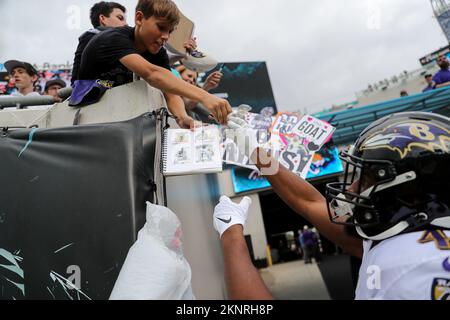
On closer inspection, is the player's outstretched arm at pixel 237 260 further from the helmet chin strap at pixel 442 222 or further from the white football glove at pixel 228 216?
the helmet chin strap at pixel 442 222

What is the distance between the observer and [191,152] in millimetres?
1421

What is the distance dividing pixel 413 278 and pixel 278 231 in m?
22.4

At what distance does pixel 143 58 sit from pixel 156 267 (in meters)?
1.14

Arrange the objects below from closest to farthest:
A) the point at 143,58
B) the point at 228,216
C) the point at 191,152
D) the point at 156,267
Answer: the point at 156,267
the point at 228,216
the point at 191,152
the point at 143,58

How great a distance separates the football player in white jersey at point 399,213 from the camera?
840 mm

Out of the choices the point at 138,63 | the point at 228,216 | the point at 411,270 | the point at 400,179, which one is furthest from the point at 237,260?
the point at 138,63

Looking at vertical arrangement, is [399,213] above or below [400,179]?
below

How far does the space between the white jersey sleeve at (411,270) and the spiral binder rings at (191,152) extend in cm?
75

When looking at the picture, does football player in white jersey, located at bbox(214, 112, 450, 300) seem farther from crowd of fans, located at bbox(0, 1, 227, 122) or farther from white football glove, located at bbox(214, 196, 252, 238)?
crowd of fans, located at bbox(0, 1, 227, 122)

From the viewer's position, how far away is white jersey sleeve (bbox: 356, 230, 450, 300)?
0.81 metres

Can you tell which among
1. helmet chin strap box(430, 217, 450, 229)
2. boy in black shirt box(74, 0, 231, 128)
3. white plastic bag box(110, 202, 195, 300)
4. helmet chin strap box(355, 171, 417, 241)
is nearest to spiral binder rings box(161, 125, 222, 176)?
boy in black shirt box(74, 0, 231, 128)

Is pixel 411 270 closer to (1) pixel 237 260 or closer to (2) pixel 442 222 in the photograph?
(2) pixel 442 222

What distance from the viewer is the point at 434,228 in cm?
94

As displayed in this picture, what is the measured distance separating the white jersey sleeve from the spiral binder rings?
75cm
